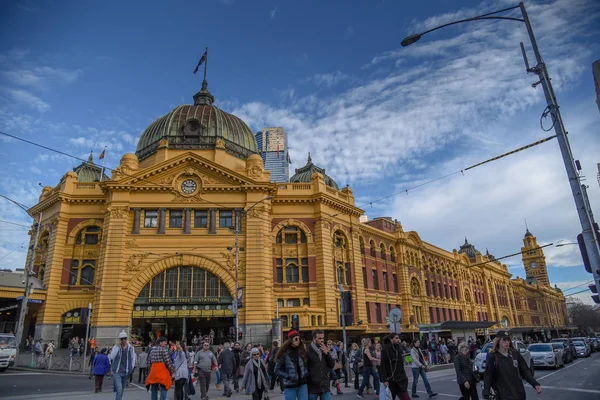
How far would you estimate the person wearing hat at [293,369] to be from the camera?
7941mm

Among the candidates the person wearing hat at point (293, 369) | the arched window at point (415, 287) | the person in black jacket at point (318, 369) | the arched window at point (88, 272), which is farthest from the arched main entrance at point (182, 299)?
the person wearing hat at point (293, 369)

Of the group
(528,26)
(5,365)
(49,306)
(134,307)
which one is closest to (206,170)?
(134,307)

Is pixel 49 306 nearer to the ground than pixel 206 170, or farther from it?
nearer to the ground

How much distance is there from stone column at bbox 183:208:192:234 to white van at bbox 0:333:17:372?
14.8m

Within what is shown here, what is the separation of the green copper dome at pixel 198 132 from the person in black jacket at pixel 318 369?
3708 cm

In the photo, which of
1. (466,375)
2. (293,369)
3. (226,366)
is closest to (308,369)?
(293,369)

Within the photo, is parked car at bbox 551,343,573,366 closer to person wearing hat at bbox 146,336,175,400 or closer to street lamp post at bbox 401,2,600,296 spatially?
street lamp post at bbox 401,2,600,296

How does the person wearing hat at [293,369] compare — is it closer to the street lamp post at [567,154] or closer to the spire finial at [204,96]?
the street lamp post at [567,154]

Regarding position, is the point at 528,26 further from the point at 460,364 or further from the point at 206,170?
the point at 206,170

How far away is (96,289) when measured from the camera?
115ft

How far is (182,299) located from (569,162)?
30.9m

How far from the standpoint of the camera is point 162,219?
37.0 meters

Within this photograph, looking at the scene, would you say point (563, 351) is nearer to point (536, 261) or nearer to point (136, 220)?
point (136, 220)

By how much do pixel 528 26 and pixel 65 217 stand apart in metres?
38.9
